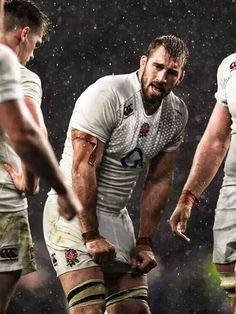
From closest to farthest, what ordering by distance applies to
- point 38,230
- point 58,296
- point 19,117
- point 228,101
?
1. point 19,117
2. point 228,101
3. point 38,230
4. point 58,296

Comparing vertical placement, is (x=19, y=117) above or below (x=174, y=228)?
above

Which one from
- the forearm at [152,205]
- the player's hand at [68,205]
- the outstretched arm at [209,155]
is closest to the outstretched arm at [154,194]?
the forearm at [152,205]

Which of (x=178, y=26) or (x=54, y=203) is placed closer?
(x=54, y=203)

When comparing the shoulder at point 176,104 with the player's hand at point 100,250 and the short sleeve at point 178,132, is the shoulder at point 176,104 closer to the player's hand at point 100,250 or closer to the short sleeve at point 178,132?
the short sleeve at point 178,132

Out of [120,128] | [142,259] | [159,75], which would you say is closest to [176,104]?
[159,75]

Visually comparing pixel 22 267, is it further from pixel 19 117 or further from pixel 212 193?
pixel 212 193

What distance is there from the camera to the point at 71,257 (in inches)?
149

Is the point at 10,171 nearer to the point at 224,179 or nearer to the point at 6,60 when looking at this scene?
the point at 224,179

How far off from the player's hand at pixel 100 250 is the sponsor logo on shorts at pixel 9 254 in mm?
349

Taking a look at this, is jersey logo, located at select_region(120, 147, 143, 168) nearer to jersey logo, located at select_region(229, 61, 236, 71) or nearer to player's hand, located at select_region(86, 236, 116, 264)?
player's hand, located at select_region(86, 236, 116, 264)

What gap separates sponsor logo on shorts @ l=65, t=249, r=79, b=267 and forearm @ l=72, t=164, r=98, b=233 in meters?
0.10

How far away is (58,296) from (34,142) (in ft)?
20.7

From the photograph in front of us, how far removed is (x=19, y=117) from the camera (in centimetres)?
246

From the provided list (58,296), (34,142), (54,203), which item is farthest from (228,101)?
(58,296)
